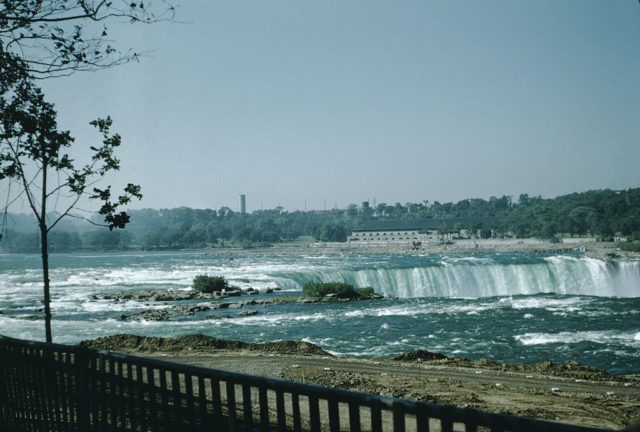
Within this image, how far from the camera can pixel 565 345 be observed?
72.4 ft

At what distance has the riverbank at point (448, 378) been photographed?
34.5 feet

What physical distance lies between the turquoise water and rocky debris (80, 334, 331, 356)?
399 cm

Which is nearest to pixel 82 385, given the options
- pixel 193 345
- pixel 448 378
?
pixel 448 378

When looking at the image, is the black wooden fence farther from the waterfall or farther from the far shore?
the far shore

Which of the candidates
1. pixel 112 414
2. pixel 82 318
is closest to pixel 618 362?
pixel 112 414

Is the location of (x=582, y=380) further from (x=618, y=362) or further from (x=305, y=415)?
(x=305, y=415)

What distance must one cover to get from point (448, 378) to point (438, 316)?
56.7ft

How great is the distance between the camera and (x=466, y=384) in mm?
12352

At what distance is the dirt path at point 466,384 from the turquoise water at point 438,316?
5868 mm

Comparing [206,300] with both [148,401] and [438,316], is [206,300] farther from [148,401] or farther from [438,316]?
[148,401]

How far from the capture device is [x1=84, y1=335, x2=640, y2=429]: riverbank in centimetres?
1051

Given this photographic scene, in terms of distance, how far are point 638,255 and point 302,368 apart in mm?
73047

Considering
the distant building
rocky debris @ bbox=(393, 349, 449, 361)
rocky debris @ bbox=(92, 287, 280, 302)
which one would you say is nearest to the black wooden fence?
rocky debris @ bbox=(393, 349, 449, 361)

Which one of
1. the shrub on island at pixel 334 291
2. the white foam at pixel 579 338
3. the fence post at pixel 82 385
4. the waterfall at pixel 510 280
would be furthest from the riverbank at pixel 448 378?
the waterfall at pixel 510 280
